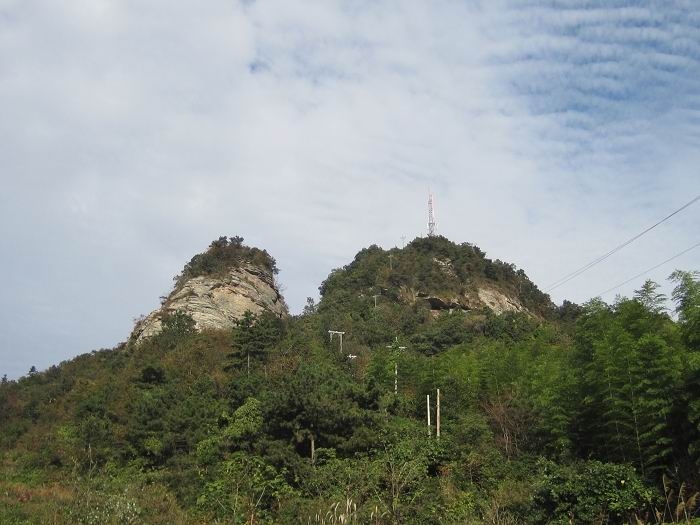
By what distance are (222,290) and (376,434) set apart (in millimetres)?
27712

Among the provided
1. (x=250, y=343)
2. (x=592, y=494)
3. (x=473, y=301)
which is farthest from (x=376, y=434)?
(x=473, y=301)

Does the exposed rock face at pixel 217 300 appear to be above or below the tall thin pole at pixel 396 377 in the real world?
above

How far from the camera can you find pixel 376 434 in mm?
17656

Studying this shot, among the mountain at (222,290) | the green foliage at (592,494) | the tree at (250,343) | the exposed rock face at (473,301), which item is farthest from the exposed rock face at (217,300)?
the green foliage at (592,494)

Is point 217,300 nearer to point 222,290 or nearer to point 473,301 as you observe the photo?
point 222,290

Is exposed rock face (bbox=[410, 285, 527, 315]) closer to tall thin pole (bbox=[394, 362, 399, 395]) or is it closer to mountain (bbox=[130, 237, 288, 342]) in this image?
mountain (bbox=[130, 237, 288, 342])

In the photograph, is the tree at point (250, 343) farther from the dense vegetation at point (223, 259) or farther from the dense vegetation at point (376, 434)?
the dense vegetation at point (223, 259)

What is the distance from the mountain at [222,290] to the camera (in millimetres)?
41500

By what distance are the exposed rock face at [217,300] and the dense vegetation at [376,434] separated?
3773mm

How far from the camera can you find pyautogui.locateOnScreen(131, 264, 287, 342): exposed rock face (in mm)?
41219

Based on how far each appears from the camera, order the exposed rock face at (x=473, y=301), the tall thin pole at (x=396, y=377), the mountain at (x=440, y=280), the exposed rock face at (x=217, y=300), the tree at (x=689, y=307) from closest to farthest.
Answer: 1. the tree at (x=689, y=307)
2. the tall thin pole at (x=396, y=377)
3. the exposed rock face at (x=217, y=300)
4. the exposed rock face at (x=473, y=301)
5. the mountain at (x=440, y=280)

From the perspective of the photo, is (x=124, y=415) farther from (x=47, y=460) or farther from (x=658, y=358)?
(x=658, y=358)

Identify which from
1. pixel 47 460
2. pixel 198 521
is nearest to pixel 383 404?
pixel 198 521

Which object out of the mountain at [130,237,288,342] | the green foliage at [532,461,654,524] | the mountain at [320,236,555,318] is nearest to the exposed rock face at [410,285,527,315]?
the mountain at [320,236,555,318]
